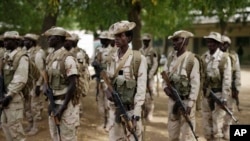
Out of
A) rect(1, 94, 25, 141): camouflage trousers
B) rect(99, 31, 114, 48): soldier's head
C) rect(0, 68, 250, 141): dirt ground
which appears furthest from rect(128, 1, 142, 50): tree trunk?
rect(1, 94, 25, 141): camouflage trousers

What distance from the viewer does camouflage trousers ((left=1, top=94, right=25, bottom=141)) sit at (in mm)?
5504

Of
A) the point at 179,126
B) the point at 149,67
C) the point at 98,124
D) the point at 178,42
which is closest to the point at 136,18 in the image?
the point at 149,67

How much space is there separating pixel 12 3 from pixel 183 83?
813 centimetres

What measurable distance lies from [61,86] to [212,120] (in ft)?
9.44

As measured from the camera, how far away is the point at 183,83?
539 cm

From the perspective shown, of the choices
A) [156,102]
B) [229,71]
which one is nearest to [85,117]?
[156,102]

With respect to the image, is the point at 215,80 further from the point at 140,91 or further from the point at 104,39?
the point at 104,39

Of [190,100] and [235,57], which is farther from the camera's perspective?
[235,57]

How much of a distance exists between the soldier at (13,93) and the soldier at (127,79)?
143 cm

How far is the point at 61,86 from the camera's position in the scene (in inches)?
198

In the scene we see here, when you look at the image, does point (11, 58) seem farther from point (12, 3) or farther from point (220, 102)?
point (12, 3)

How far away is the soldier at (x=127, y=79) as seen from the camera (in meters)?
4.61

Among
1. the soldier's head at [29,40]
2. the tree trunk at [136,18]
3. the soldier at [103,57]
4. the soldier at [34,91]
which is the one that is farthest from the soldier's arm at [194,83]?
the tree trunk at [136,18]

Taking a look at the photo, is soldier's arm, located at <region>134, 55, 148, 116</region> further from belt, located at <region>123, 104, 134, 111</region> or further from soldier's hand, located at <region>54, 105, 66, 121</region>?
soldier's hand, located at <region>54, 105, 66, 121</region>
